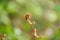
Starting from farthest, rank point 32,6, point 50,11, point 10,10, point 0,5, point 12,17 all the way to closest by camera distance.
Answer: point 50,11
point 12,17
point 32,6
point 10,10
point 0,5

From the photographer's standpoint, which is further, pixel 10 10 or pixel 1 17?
pixel 10 10

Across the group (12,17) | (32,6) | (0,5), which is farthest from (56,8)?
(0,5)

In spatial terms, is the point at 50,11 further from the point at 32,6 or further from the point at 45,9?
the point at 32,6

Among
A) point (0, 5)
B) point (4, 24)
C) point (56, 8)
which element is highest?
point (56, 8)

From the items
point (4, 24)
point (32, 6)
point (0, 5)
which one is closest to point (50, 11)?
point (32, 6)

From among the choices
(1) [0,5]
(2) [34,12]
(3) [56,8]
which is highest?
(3) [56,8]

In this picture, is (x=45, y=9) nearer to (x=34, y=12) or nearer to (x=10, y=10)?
(x=34, y=12)

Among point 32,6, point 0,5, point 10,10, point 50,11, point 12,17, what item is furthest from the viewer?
point 50,11

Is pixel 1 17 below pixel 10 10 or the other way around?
below

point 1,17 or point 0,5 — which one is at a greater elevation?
point 0,5
